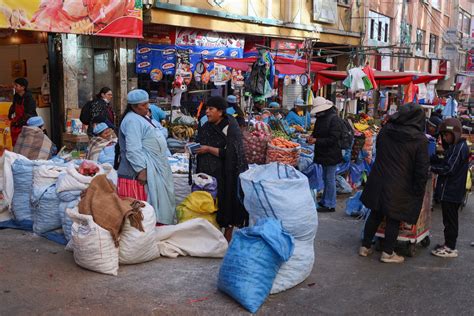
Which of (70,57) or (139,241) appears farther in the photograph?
(70,57)

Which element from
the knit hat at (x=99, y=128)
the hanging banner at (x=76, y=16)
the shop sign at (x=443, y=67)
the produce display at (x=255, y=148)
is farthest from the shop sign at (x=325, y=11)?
the shop sign at (x=443, y=67)

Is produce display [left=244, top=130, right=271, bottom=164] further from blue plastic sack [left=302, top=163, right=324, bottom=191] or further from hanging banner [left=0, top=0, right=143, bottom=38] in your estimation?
hanging banner [left=0, top=0, right=143, bottom=38]

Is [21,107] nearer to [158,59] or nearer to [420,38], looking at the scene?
[158,59]

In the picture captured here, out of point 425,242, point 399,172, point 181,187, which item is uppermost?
point 399,172

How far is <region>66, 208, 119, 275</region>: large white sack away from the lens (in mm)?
5027

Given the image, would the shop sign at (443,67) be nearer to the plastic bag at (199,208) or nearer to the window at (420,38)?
the window at (420,38)

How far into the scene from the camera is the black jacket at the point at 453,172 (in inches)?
239

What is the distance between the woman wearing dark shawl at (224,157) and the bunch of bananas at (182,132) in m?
4.11

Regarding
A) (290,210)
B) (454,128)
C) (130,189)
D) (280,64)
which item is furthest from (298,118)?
(290,210)

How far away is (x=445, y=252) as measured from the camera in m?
6.26

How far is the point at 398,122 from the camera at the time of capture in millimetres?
5719

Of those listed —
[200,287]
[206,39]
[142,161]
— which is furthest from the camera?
[206,39]

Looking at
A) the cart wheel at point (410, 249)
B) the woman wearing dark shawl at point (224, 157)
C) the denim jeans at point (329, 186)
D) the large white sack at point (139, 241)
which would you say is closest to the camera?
the large white sack at point (139, 241)

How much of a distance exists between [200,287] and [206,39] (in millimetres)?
10385
